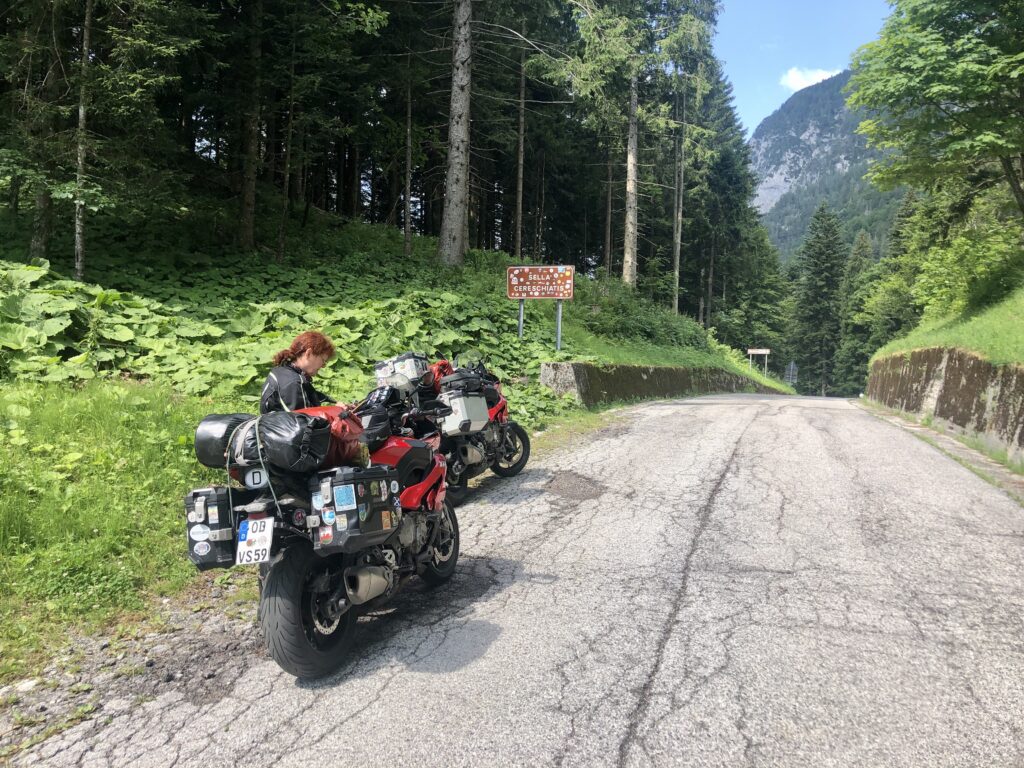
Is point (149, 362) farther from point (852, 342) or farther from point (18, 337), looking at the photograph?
point (852, 342)

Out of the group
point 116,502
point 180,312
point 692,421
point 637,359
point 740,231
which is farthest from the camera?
point 740,231

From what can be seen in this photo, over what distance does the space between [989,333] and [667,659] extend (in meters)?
11.7

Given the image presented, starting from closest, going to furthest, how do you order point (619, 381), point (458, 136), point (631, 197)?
point (619, 381)
point (458, 136)
point (631, 197)

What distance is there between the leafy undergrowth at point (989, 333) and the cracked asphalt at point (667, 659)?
16.5ft

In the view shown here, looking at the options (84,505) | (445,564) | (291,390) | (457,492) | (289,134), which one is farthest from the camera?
(289,134)

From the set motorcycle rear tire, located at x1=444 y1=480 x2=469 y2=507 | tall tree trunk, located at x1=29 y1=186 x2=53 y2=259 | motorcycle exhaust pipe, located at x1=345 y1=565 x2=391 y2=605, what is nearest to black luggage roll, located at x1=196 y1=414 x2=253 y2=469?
motorcycle exhaust pipe, located at x1=345 y1=565 x2=391 y2=605

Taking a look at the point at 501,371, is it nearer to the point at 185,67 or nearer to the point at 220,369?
the point at 220,369

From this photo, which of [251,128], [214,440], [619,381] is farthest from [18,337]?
[619,381]

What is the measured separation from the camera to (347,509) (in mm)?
3098

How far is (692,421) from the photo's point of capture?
11.7 meters

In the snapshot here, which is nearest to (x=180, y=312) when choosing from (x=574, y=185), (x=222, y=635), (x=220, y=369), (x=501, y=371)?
(x=220, y=369)

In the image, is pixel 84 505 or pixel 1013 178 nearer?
pixel 84 505

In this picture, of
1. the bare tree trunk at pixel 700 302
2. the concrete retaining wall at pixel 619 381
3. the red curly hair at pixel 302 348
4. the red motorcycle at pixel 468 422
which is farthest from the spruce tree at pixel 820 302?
the red curly hair at pixel 302 348

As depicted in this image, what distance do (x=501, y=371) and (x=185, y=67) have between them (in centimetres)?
1040
